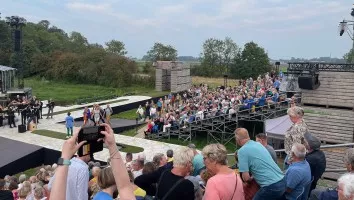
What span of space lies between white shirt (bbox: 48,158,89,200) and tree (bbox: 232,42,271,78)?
5544 centimetres

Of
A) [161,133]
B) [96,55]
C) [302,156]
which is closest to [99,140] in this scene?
[302,156]

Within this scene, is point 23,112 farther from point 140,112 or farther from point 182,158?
point 182,158

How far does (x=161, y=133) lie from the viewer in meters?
19.8

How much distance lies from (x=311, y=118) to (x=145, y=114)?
523 inches

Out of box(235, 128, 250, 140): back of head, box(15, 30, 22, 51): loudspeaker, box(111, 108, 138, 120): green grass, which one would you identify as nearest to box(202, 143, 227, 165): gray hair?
box(235, 128, 250, 140): back of head

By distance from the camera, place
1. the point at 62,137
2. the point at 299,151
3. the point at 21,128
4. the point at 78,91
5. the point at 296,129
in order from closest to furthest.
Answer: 1. the point at 299,151
2. the point at 296,129
3. the point at 62,137
4. the point at 21,128
5. the point at 78,91

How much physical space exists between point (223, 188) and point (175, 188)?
1.70 feet

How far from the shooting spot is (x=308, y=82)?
47.7ft

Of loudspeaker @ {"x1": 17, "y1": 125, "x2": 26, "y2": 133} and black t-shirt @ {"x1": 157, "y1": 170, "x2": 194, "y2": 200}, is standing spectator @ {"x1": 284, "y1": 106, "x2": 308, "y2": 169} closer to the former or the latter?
black t-shirt @ {"x1": 157, "y1": 170, "x2": 194, "y2": 200}

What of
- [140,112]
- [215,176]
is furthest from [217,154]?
[140,112]

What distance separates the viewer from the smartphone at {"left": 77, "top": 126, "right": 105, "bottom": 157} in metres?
2.90

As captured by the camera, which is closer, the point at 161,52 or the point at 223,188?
the point at 223,188

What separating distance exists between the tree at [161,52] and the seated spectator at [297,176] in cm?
5599

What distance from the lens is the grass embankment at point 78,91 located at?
124 feet
